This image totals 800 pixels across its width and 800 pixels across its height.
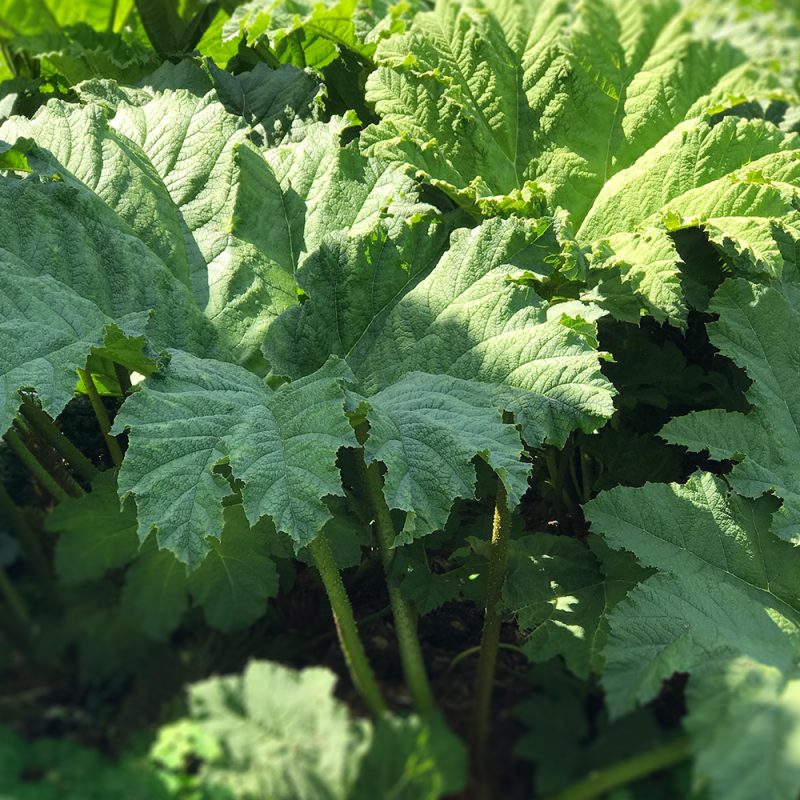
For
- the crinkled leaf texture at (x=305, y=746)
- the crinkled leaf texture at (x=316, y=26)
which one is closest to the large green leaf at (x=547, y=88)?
the crinkled leaf texture at (x=316, y=26)

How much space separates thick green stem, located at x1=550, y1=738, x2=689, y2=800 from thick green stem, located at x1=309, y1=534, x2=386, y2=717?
0.25 meters

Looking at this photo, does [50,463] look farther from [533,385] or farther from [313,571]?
[533,385]

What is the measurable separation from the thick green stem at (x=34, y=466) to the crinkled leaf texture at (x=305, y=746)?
488 mm

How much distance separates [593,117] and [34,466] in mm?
1756

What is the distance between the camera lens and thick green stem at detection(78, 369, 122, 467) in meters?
1.76

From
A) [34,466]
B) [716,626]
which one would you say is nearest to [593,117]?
[716,626]

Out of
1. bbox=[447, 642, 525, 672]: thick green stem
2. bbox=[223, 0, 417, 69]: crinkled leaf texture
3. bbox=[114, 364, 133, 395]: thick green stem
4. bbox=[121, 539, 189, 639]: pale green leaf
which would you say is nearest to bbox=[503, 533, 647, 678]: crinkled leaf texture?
bbox=[447, 642, 525, 672]: thick green stem

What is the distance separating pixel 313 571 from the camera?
5.27 feet

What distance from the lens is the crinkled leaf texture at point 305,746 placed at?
1019mm

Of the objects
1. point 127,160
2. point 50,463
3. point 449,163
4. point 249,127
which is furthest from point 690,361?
point 50,463

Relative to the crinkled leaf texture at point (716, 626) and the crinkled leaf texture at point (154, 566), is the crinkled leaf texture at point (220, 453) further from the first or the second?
the crinkled leaf texture at point (716, 626)

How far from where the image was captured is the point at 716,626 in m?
1.57

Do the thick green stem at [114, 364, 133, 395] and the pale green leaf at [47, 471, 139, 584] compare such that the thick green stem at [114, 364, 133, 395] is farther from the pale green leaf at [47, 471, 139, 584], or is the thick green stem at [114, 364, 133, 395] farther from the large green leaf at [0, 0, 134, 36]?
the large green leaf at [0, 0, 134, 36]

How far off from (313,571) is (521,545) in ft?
1.85
